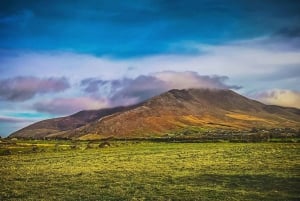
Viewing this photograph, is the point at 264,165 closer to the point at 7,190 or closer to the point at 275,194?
the point at 275,194

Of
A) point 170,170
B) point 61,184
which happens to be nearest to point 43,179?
point 61,184

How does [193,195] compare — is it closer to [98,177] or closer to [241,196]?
[241,196]

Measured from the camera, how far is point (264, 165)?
40562 millimetres

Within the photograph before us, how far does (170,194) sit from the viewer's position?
27.7 metres

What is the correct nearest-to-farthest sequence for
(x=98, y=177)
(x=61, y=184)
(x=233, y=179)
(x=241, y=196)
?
(x=241, y=196)
(x=233, y=179)
(x=61, y=184)
(x=98, y=177)

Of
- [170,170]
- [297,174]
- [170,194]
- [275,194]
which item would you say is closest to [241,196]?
[275,194]

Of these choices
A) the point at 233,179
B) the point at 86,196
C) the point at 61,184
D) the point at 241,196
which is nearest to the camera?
the point at 241,196

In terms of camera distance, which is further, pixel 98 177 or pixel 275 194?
pixel 98 177

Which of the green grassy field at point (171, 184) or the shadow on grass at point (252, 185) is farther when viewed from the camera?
the green grassy field at point (171, 184)

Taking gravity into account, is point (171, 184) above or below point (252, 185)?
above

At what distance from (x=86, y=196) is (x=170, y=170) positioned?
1399 cm

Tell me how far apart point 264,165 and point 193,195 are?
15.9m

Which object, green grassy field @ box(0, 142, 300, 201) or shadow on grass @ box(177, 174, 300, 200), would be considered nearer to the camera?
shadow on grass @ box(177, 174, 300, 200)

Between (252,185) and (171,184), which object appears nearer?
(252,185)
